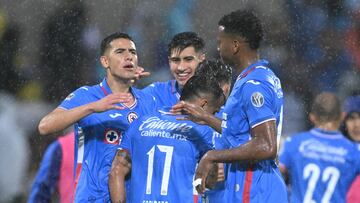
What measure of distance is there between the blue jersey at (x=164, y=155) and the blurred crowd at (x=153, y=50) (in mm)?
3685

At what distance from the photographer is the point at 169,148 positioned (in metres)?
4.38

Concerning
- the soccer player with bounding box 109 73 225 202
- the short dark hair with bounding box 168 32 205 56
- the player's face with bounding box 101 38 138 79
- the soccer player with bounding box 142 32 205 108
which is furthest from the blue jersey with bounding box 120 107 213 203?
the short dark hair with bounding box 168 32 205 56

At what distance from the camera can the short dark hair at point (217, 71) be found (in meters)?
5.19

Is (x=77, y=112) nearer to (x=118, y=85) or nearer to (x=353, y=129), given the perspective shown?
(x=118, y=85)

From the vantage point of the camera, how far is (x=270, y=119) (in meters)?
3.99

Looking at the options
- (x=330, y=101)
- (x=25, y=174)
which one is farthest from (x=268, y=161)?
(x=25, y=174)

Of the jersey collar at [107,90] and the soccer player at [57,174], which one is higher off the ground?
the jersey collar at [107,90]

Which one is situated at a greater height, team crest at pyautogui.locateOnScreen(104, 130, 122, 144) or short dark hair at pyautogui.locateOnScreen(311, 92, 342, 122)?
short dark hair at pyautogui.locateOnScreen(311, 92, 342, 122)

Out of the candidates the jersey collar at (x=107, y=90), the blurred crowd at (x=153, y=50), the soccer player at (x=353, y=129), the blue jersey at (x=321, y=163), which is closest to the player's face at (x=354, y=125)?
the soccer player at (x=353, y=129)

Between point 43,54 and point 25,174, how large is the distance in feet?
4.68

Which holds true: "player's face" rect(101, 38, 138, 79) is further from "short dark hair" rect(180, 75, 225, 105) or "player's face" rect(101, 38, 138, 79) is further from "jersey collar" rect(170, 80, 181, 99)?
"short dark hair" rect(180, 75, 225, 105)

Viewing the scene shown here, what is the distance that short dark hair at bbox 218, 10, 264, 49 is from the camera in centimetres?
426

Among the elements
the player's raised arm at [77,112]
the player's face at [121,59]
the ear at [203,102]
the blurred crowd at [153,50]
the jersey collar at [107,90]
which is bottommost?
the ear at [203,102]

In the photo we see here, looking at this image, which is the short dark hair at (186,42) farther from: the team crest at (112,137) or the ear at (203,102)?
the ear at (203,102)
